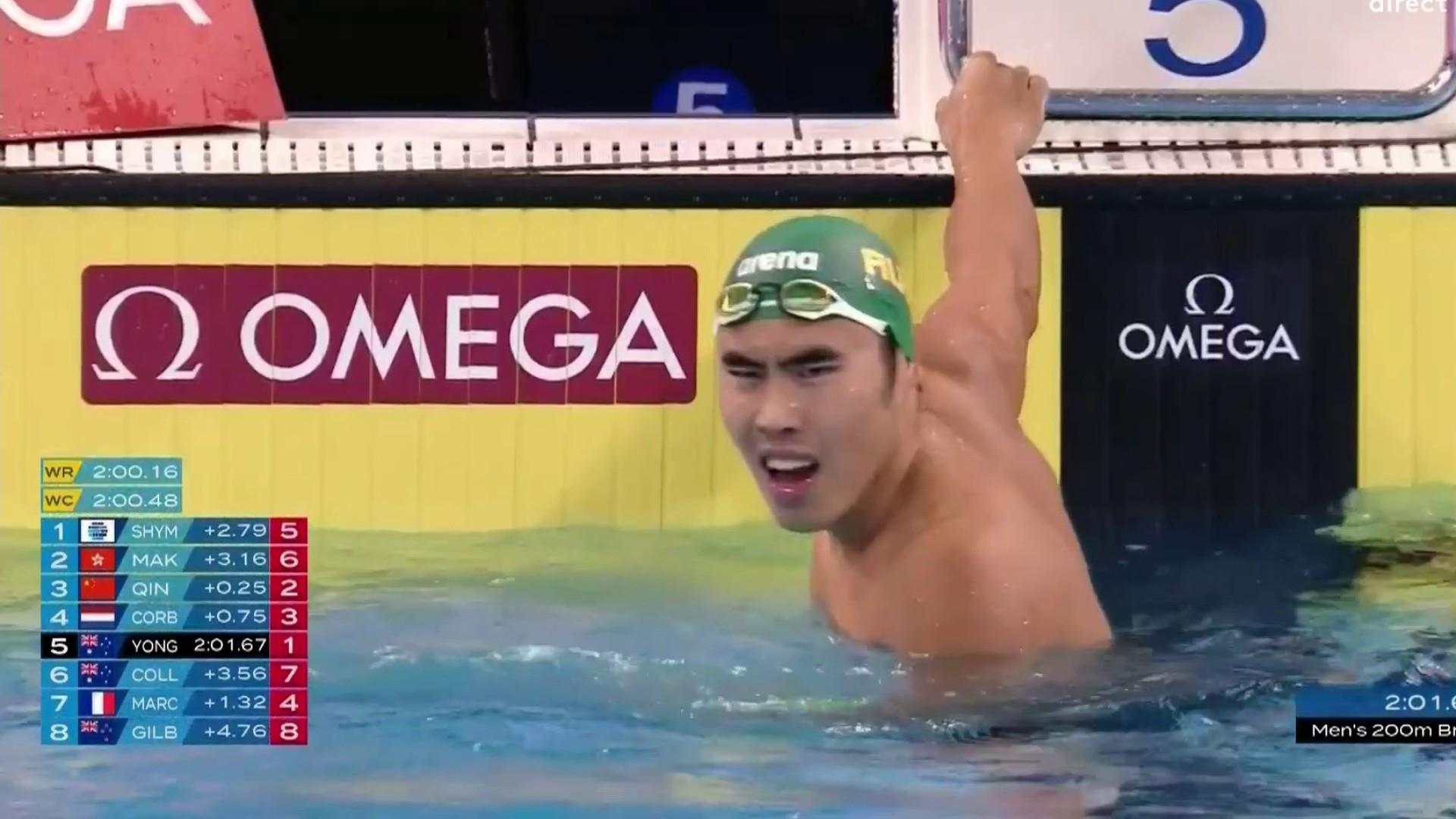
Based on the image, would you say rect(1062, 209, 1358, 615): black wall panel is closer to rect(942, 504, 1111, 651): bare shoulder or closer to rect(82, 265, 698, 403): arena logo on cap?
rect(942, 504, 1111, 651): bare shoulder

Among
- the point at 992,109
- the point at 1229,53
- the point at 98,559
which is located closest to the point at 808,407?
the point at 992,109

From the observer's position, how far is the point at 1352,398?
2.18 metres

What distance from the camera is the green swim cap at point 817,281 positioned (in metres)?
1.90

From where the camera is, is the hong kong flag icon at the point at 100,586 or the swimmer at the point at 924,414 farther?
the hong kong flag icon at the point at 100,586

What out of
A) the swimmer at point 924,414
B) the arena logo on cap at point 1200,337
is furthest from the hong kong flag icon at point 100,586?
the arena logo on cap at point 1200,337

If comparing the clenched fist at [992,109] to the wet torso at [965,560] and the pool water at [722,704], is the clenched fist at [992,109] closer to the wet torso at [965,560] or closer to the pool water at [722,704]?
the wet torso at [965,560]

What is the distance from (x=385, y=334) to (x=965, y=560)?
0.72m

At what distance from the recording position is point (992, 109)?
212 cm

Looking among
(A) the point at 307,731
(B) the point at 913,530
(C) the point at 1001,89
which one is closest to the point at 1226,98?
(C) the point at 1001,89
